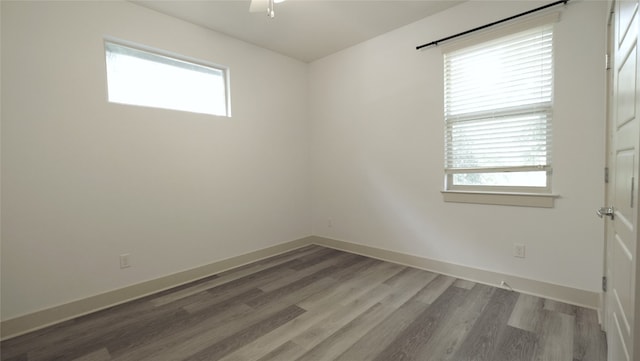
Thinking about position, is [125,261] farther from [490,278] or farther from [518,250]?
[518,250]

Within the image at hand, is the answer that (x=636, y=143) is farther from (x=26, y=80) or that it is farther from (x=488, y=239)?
(x=26, y=80)

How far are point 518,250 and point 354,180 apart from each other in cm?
198

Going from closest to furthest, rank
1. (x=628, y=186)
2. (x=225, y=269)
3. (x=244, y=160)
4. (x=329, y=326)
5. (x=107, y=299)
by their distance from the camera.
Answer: (x=628, y=186), (x=329, y=326), (x=107, y=299), (x=225, y=269), (x=244, y=160)

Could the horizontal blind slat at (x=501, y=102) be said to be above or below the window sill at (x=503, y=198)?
above

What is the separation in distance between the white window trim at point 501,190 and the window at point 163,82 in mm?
2629

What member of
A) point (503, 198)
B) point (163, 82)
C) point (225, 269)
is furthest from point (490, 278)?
point (163, 82)

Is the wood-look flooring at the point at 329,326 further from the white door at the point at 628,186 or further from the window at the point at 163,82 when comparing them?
the window at the point at 163,82

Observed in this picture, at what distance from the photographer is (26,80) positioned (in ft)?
6.91

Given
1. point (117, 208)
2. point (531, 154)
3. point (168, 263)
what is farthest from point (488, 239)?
point (117, 208)

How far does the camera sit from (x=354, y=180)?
3.84 meters

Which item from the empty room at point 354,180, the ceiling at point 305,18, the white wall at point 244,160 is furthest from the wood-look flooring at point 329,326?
the ceiling at point 305,18

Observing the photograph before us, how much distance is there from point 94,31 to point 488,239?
4.09 m

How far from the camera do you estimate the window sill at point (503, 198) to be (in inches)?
94.1

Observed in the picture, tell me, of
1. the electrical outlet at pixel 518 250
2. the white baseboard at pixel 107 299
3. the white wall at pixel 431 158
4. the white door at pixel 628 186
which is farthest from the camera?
the electrical outlet at pixel 518 250
